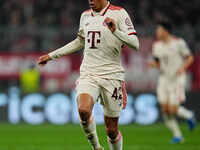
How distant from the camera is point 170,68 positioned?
45.4 ft

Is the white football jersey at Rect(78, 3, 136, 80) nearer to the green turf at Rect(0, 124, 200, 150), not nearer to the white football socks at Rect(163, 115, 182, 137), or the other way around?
the green turf at Rect(0, 124, 200, 150)

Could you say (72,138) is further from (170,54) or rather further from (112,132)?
(112,132)

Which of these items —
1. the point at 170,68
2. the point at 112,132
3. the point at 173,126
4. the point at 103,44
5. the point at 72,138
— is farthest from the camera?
the point at 170,68

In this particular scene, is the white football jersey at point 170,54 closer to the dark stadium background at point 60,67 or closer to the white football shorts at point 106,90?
the dark stadium background at point 60,67

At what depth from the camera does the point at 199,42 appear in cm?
1930

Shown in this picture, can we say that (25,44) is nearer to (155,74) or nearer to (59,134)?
(155,74)

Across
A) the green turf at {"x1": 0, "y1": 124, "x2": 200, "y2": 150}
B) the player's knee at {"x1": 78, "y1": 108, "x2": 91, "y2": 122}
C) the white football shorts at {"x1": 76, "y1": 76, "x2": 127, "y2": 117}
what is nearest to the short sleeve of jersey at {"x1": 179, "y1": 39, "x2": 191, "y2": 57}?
the green turf at {"x1": 0, "y1": 124, "x2": 200, "y2": 150}

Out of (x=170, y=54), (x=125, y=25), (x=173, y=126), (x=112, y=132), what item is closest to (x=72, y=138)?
(x=173, y=126)

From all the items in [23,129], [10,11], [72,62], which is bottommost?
[23,129]

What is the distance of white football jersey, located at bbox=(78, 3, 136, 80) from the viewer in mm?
8008

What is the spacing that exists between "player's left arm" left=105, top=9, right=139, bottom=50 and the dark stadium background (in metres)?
6.53

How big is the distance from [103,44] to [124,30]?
0.33 m

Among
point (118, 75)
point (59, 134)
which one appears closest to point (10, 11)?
point (59, 134)

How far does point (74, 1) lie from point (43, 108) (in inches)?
238
